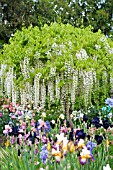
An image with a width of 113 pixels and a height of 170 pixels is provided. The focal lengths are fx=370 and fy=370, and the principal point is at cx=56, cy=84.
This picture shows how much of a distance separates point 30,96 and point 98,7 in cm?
1095

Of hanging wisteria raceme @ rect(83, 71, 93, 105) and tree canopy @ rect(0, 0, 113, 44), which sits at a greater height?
tree canopy @ rect(0, 0, 113, 44)

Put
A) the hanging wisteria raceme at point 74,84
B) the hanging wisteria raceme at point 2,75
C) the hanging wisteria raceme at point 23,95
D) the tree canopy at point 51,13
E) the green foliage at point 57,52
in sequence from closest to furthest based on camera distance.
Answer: the green foliage at point 57,52 → the hanging wisteria raceme at point 74,84 → the hanging wisteria raceme at point 23,95 → the hanging wisteria raceme at point 2,75 → the tree canopy at point 51,13

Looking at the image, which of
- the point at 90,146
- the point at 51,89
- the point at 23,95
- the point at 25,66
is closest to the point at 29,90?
the point at 23,95

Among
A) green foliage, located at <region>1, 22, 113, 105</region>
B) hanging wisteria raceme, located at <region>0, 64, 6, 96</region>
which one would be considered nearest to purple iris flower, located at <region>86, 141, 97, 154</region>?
green foliage, located at <region>1, 22, 113, 105</region>

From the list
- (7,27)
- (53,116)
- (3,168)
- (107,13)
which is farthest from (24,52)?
(107,13)

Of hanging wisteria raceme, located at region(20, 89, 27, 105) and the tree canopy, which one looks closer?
hanging wisteria raceme, located at region(20, 89, 27, 105)

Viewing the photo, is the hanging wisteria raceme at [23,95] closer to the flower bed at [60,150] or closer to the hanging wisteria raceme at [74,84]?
the hanging wisteria raceme at [74,84]

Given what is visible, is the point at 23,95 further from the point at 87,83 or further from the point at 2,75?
the point at 87,83

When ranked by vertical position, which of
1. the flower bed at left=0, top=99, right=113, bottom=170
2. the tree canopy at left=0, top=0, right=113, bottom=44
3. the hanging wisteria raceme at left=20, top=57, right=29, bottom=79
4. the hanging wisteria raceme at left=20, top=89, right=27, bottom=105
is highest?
the tree canopy at left=0, top=0, right=113, bottom=44

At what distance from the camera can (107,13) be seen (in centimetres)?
1570

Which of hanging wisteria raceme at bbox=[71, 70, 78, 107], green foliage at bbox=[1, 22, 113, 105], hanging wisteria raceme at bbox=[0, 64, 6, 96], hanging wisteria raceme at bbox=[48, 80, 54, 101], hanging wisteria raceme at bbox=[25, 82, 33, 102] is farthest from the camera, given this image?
hanging wisteria raceme at bbox=[0, 64, 6, 96]

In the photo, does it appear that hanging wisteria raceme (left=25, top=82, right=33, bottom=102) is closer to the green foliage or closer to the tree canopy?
the green foliage

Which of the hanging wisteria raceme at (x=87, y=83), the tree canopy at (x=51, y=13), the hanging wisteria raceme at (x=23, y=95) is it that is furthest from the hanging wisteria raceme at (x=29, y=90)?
the tree canopy at (x=51, y=13)

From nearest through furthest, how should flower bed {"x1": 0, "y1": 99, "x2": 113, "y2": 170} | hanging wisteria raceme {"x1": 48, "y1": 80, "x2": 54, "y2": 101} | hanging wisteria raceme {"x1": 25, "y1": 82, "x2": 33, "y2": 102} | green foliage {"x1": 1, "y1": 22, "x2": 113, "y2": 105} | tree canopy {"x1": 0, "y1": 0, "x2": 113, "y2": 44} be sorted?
flower bed {"x1": 0, "y1": 99, "x2": 113, "y2": 170} < green foliage {"x1": 1, "y1": 22, "x2": 113, "y2": 105} < hanging wisteria raceme {"x1": 48, "y1": 80, "x2": 54, "y2": 101} < hanging wisteria raceme {"x1": 25, "y1": 82, "x2": 33, "y2": 102} < tree canopy {"x1": 0, "y1": 0, "x2": 113, "y2": 44}
